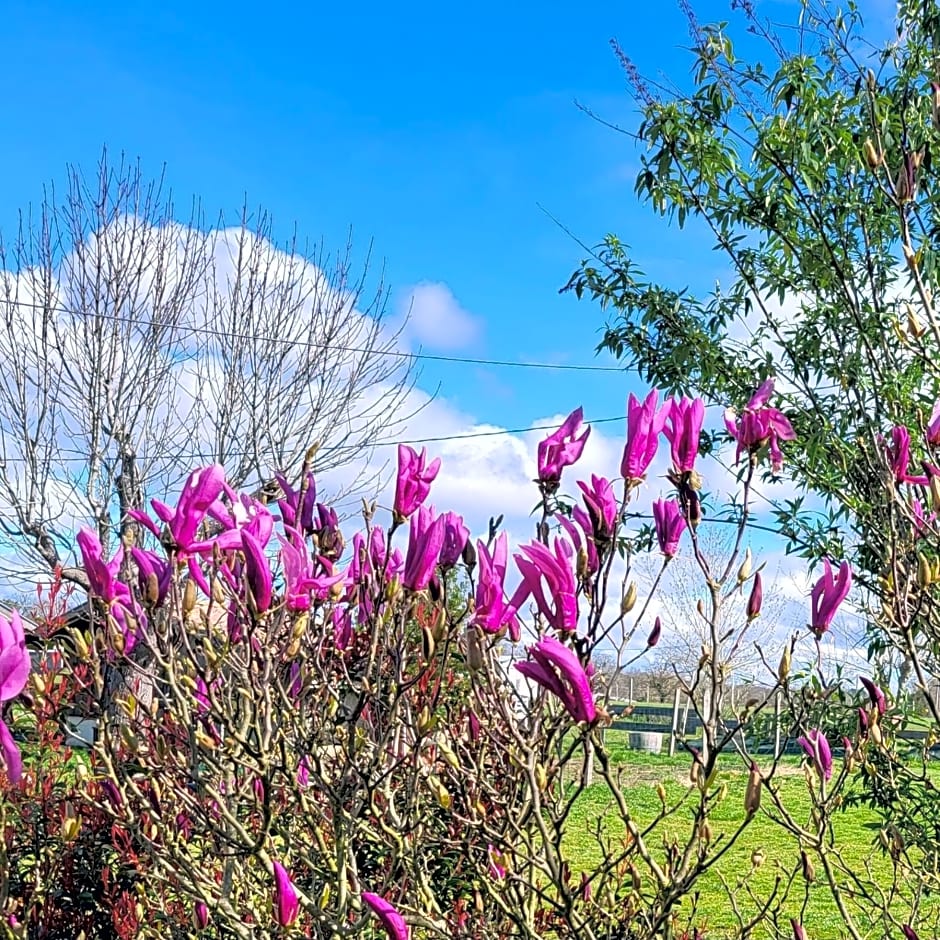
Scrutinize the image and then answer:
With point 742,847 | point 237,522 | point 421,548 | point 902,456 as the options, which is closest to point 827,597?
point 902,456

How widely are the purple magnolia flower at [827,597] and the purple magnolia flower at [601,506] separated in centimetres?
31

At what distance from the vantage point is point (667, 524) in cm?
142

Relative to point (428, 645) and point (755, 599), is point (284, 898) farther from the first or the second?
point (755, 599)

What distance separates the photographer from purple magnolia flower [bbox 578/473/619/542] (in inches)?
50.8

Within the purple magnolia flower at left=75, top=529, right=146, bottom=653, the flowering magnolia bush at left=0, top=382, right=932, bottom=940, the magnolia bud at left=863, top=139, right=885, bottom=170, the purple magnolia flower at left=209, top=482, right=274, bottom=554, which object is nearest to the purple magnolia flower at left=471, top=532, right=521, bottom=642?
the flowering magnolia bush at left=0, top=382, right=932, bottom=940

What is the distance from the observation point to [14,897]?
8.19 ft

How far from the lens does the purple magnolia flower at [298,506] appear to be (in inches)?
62.0

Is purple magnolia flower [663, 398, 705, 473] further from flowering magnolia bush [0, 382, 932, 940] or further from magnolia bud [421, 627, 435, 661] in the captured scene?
magnolia bud [421, 627, 435, 661]

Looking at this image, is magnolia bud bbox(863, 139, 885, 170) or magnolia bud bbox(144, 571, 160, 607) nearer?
magnolia bud bbox(144, 571, 160, 607)

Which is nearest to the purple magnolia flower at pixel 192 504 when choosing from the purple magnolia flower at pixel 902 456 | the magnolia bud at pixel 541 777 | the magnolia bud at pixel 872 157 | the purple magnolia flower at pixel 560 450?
the purple magnolia flower at pixel 560 450

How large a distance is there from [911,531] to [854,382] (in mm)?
898

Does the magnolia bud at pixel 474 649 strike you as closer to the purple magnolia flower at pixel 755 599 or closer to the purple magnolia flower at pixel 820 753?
the purple magnolia flower at pixel 755 599

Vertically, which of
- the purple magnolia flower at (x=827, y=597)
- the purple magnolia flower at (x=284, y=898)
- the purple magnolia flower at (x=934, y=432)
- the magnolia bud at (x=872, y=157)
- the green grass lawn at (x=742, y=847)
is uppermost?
the magnolia bud at (x=872, y=157)

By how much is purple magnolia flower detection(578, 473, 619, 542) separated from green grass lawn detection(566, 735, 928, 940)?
6.55 feet
